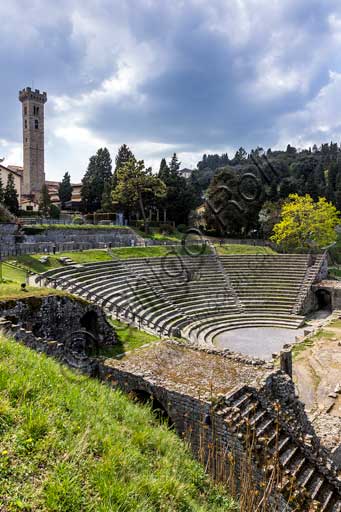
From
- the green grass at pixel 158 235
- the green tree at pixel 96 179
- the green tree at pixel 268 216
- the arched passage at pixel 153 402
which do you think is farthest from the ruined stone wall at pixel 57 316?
the green tree at pixel 96 179

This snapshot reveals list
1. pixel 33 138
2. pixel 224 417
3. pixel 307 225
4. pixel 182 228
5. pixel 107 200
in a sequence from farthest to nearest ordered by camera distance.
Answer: pixel 33 138 < pixel 107 200 < pixel 182 228 < pixel 307 225 < pixel 224 417

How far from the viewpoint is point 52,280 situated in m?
15.9

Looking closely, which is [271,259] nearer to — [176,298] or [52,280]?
[176,298]

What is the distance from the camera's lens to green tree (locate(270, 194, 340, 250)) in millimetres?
33719

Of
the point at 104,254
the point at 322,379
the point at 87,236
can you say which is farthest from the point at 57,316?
the point at 87,236

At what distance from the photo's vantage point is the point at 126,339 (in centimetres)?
1266

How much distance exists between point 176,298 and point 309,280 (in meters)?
10.2

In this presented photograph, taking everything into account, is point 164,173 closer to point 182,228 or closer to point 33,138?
point 182,228

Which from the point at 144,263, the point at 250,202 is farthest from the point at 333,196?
the point at 144,263

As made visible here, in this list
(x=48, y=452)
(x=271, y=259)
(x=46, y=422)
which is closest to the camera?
(x=48, y=452)

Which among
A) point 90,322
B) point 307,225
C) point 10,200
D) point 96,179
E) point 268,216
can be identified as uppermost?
point 96,179

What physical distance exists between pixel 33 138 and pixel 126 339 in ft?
193

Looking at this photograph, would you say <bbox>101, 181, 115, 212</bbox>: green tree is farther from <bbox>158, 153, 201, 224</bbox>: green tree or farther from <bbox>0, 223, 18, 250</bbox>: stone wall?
<bbox>0, 223, 18, 250</bbox>: stone wall

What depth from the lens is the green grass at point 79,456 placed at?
310 cm
